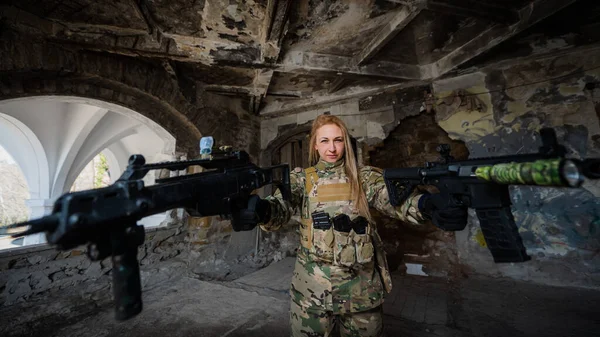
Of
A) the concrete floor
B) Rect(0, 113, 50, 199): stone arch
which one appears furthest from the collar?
Rect(0, 113, 50, 199): stone arch

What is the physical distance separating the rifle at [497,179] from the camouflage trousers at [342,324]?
783mm

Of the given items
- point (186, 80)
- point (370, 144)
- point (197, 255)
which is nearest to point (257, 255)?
point (197, 255)

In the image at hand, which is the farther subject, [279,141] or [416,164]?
[279,141]

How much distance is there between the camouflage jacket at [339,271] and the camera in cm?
157

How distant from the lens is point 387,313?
113 inches

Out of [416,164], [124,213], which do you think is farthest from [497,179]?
[416,164]

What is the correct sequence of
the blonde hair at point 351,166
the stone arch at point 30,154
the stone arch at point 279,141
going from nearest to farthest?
1. the blonde hair at point 351,166
2. the stone arch at point 279,141
3. the stone arch at point 30,154

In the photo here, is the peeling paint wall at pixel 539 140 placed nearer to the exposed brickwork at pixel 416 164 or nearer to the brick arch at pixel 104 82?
the exposed brickwork at pixel 416 164

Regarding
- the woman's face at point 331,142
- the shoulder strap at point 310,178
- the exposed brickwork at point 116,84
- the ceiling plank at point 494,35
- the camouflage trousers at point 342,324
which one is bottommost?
the camouflage trousers at point 342,324

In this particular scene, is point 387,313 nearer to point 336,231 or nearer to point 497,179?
point 336,231

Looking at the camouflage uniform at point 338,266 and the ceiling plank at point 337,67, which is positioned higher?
the ceiling plank at point 337,67

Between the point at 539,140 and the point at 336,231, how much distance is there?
13.1 ft

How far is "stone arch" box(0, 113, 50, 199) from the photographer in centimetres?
641

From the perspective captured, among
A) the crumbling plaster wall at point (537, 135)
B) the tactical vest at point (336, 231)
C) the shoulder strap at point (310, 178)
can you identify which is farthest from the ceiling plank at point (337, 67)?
the tactical vest at point (336, 231)
